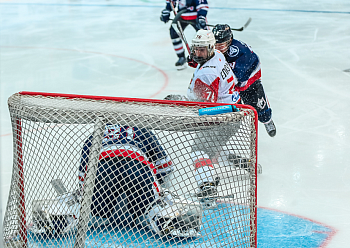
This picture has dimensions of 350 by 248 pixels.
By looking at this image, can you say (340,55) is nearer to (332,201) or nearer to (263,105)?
(263,105)

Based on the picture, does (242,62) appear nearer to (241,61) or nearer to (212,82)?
(241,61)

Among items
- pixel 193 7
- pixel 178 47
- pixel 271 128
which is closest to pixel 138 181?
pixel 271 128

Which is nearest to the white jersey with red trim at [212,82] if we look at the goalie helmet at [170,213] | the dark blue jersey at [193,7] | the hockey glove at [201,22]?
the goalie helmet at [170,213]

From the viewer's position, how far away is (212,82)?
2.50m

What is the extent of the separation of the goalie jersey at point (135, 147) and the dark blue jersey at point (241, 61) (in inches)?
59.0

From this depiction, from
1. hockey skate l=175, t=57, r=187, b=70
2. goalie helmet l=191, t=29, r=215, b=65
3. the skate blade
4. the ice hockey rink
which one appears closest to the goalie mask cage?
the ice hockey rink

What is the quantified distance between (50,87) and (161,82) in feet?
4.07

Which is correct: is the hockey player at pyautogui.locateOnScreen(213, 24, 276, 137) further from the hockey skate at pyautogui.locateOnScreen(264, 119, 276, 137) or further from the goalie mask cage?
the goalie mask cage

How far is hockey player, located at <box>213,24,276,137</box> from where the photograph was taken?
116 inches

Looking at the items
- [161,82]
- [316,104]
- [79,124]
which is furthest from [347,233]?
[161,82]

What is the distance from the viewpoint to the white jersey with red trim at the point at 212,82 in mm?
2490

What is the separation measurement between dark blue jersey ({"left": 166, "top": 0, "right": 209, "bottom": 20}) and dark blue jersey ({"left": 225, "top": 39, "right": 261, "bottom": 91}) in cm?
264

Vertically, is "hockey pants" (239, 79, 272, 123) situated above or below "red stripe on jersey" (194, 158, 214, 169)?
below

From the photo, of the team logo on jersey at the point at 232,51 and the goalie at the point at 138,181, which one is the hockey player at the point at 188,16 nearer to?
the team logo on jersey at the point at 232,51
